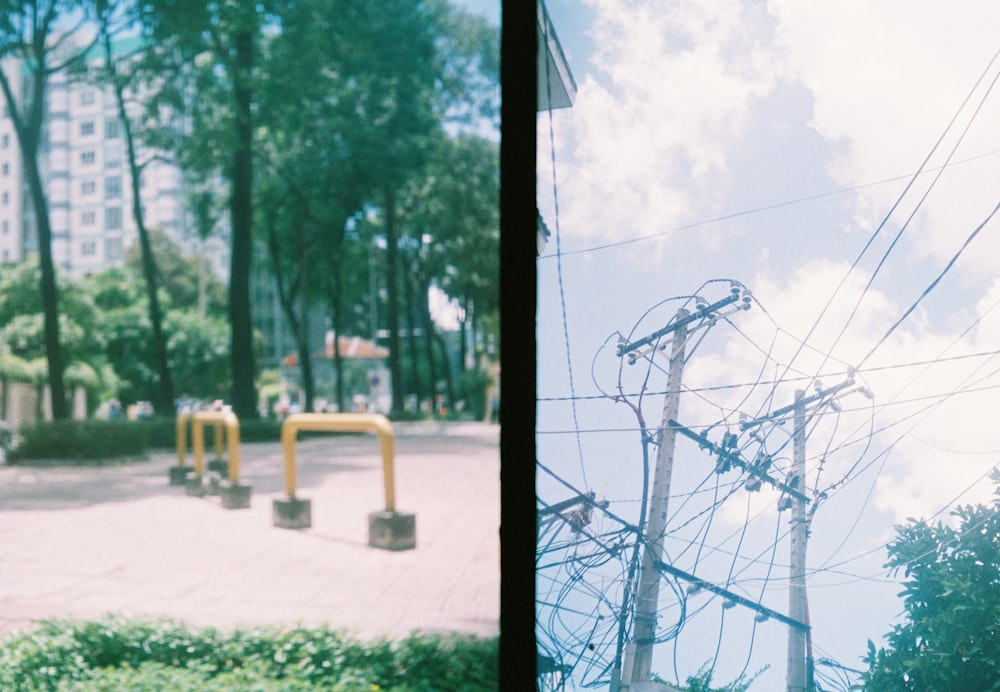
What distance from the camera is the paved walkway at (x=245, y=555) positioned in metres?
4.66

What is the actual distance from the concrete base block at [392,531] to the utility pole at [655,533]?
4.65m

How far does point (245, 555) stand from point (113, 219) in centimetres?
1001

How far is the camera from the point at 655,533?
1.71 meters

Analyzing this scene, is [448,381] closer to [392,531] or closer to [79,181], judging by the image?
[79,181]

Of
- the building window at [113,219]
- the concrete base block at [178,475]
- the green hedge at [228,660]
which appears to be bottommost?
the concrete base block at [178,475]

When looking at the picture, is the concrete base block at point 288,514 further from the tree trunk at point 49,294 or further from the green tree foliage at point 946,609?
the green tree foliage at point 946,609

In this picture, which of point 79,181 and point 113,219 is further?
point 113,219

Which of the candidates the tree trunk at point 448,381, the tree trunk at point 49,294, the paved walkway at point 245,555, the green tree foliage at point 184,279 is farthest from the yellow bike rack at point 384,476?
the tree trunk at point 448,381

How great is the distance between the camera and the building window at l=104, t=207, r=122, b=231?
1421cm

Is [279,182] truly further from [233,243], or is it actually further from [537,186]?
[537,186]

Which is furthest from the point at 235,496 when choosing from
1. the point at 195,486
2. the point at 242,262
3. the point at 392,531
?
the point at 242,262

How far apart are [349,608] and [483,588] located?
90cm

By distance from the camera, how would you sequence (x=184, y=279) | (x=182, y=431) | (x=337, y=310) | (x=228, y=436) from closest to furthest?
(x=228, y=436), (x=182, y=431), (x=184, y=279), (x=337, y=310)

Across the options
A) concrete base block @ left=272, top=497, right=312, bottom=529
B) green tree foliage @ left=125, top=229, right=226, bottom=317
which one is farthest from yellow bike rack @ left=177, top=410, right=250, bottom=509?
green tree foliage @ left=125, top=229, right=226, bottom=317
